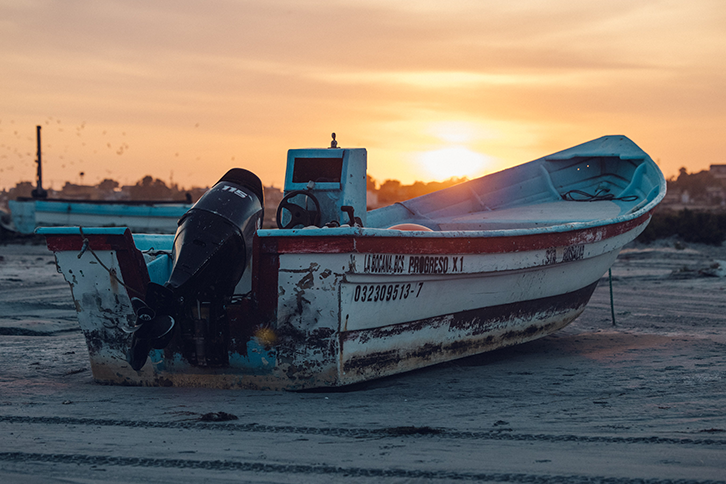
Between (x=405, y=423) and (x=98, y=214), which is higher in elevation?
(x=98, y=214)

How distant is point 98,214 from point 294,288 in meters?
24.1

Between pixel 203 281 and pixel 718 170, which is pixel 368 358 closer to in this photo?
pixel 203 281

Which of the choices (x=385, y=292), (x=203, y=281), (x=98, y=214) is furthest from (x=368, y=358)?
(x=98, y=214)

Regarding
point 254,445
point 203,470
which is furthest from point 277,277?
point 203,470

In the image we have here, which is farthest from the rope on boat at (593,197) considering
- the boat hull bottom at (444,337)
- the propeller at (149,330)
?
the propeller at (149,330)

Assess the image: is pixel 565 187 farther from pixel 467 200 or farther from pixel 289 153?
pixel 289 153

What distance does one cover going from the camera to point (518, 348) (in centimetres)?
701

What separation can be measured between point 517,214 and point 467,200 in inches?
43.5

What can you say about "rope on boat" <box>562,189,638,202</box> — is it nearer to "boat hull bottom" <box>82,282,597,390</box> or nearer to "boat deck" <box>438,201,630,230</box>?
"boat deck" <box>438,201,630,230</box>

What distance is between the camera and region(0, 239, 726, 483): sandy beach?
304 cm

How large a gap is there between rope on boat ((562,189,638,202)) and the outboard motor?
7.37 m

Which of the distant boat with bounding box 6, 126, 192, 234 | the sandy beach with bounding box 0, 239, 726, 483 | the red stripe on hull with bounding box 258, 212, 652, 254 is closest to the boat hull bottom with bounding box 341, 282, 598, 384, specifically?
the sandy beach with bounding box 0, 239, 726, 483

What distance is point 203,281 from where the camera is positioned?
4.33 m

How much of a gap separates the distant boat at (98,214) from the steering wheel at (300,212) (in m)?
20.5
